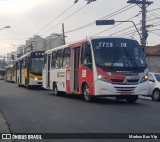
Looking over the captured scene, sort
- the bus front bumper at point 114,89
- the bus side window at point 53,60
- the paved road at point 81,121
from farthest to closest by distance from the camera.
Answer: the bus side window at point 53,60
the bus front bumper at point 114,89
the paved road at point 81,121

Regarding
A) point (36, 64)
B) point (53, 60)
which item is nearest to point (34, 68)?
point (36, 64)

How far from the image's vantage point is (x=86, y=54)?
18.1 metres

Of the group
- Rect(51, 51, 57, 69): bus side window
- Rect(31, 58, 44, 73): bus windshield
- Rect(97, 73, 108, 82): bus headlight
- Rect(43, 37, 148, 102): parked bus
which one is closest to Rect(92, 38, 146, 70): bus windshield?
Rect(43, 37, 148, 102): parked bus

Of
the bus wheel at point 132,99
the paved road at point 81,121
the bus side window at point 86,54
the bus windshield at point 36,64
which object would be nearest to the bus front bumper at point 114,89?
the bus wheel at point 132,99

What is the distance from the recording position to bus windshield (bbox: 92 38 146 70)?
1695 cm

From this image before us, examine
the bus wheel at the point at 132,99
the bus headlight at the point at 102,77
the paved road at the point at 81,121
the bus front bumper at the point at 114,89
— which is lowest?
the paved road at the point at 81,121

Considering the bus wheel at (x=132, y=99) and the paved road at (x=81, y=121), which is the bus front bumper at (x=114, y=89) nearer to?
the bus wheel at (x=132, y=99)

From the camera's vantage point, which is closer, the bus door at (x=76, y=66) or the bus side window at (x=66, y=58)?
the bus door at (x=76, y=66)

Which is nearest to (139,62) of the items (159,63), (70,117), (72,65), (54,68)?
(72,65)

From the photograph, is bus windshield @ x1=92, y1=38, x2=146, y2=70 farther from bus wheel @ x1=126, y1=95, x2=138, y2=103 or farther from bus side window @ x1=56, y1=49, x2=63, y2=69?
bus side window @ x1=56, y1=49, x2=63, y2=69

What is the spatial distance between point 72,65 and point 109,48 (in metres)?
3.45

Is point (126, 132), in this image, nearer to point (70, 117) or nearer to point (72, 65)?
point (70, 117)

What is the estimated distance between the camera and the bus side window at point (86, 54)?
17733 mm

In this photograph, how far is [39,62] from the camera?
33938mm
